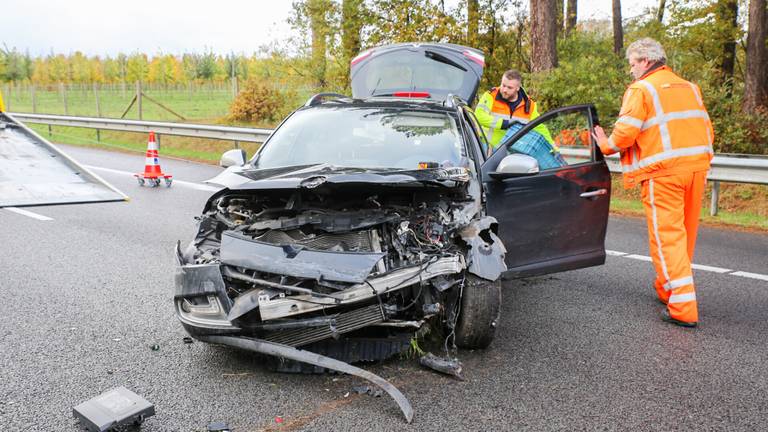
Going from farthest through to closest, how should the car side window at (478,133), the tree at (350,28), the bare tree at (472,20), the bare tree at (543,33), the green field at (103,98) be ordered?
the green field at (103,98) < the tree at (350,28) < the bare tree at (472,20) < the bare tree at (543,33) < the car side window at (478,133)

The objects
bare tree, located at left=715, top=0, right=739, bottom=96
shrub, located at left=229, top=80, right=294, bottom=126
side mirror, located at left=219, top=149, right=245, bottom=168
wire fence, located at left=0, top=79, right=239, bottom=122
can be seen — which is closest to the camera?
side mirror, located at left=219, top=149, right=245, bottom=168

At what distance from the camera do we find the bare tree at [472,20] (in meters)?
16.6

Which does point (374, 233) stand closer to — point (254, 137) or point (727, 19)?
point (254, 137)

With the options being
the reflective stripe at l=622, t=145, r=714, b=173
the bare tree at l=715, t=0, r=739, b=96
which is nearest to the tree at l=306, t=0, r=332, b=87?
the bare tree at l=715, t=0, r=739, b=96

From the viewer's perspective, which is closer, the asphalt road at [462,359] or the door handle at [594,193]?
the asphalt road at [462,359]

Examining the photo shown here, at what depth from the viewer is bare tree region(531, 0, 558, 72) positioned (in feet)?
44.9

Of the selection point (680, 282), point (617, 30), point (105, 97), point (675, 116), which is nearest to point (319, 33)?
point (617, 30)

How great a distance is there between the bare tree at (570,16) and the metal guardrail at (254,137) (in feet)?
37.2

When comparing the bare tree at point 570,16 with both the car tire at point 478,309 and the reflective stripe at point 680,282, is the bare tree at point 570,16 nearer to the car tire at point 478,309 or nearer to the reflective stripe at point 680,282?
the reflective stripe at point 680,282

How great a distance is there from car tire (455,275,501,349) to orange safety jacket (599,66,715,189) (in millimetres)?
1718

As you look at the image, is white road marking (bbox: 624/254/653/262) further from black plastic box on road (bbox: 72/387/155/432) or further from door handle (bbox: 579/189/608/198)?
black plastic box on road (bbox: 72/387/155/432)

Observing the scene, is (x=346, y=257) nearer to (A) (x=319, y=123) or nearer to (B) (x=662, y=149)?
(A) (x=319, y=123)

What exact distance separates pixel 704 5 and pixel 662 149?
1652 centimetres

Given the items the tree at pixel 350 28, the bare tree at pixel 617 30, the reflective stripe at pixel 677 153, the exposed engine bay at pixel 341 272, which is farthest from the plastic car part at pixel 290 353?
the bare tree at pixel 617 30
